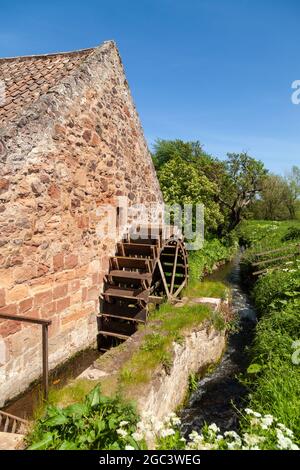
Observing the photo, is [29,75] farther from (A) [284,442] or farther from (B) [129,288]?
(A) [284,442]

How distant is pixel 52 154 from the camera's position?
4.91 m

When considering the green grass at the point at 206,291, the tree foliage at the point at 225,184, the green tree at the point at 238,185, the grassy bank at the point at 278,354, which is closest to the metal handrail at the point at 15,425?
the grassy bank at the point at 278,354

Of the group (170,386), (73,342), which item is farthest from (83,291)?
(170,386)

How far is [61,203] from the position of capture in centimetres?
518

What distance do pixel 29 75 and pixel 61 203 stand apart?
2.61 meters

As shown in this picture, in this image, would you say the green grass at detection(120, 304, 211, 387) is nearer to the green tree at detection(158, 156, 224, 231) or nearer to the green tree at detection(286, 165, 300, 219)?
the green tree at detection(158, 156, 224, 231)

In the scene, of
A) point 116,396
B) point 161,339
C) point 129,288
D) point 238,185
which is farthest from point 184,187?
point 116,396

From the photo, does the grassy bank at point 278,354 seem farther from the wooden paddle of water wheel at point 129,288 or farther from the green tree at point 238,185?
the green tree at point 238,185

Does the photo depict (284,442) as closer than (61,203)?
Yes

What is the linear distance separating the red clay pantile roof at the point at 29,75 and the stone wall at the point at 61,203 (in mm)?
348

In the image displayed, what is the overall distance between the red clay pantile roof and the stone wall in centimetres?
35

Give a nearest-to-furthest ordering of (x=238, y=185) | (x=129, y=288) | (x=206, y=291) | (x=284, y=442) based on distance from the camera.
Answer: (x=284, y=442) → (x=129, y=288) → (x=206, y=291) → (x=238, y=185)
